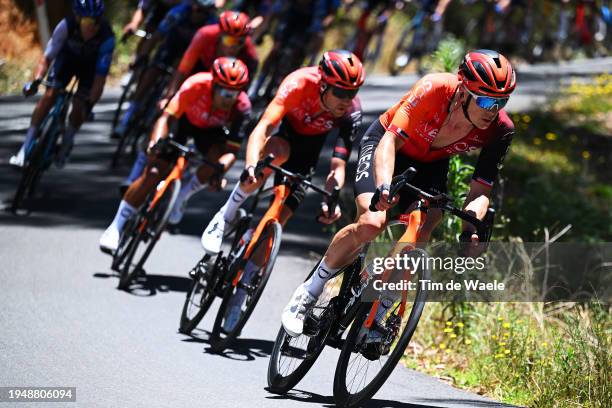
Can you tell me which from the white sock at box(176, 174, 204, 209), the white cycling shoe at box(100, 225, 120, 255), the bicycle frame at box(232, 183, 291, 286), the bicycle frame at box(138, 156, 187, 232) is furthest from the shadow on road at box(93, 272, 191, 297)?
the bicycle frame at box(232, 183, 291, 286)

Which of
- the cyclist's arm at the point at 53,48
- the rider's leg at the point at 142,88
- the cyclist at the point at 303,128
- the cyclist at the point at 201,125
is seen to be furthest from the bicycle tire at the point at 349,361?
the rider's leg at the point at 142,88

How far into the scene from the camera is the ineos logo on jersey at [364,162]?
7.32 metres

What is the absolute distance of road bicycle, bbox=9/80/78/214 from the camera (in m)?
12.2

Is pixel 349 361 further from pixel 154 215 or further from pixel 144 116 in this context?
pixel 144 116

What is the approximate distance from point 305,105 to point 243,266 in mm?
1360

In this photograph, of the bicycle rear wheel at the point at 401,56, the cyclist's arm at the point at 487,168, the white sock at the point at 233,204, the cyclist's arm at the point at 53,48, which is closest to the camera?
the cyclist's arm at the point at 487,168

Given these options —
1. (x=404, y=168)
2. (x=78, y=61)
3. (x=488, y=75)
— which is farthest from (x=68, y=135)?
(x=488, y=75)

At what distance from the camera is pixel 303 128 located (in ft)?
29.7

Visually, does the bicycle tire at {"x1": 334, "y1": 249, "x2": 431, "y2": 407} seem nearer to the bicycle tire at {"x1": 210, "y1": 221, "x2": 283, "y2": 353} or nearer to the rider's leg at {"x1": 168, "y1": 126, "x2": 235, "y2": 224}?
the bicycle tire at {"x1": 210, "y1": 221, "x2": 283, "y2": 353}

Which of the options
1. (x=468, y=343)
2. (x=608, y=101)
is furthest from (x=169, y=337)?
(x=608, y=101)

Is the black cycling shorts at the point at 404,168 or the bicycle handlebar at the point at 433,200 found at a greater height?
the black cycling shorts at the point at 404,168

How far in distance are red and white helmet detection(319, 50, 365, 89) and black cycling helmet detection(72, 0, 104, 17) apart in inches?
182

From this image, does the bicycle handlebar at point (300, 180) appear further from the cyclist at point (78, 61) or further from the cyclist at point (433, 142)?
the cyclist at point (78, 61)

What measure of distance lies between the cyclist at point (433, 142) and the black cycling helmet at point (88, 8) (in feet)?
17.6
